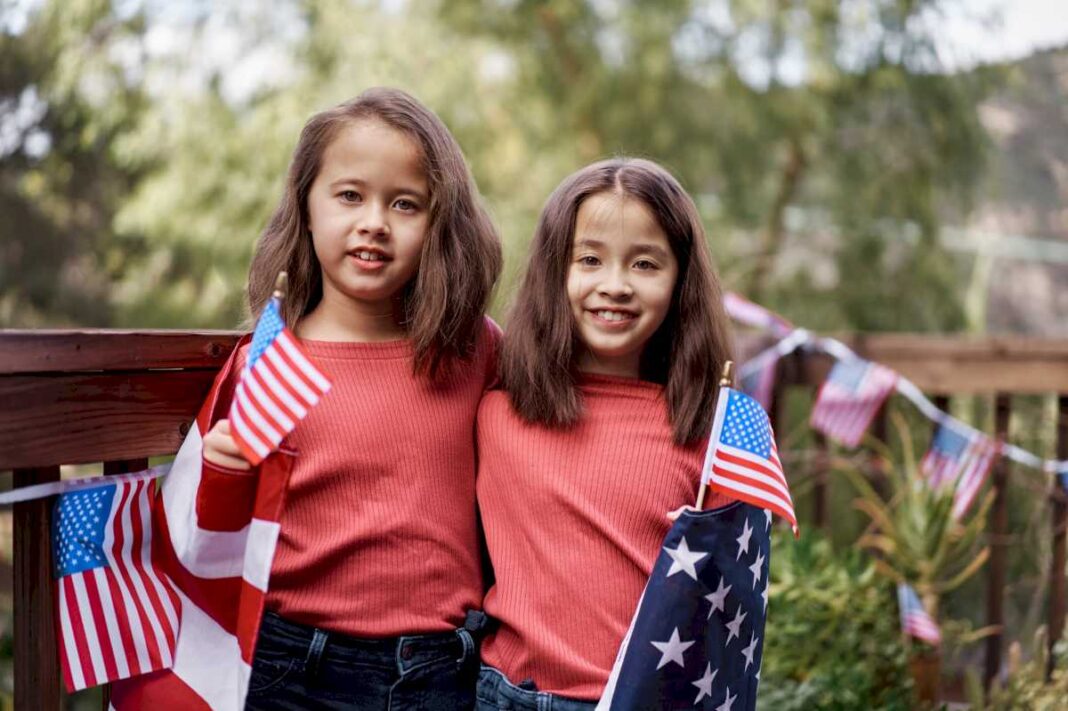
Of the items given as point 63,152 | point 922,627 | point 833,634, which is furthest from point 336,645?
point 63,152

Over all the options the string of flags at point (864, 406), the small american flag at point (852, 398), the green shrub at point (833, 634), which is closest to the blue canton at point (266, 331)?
the green shrub at point (833, 634)

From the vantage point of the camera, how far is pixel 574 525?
6.57ft

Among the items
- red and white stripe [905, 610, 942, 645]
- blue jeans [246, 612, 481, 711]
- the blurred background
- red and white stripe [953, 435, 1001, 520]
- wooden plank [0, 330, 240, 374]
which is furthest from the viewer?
the blurred background

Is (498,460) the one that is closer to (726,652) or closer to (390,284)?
(390,284)

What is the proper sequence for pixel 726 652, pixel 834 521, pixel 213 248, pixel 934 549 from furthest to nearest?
pixel 213 248, pixel 834 521, pixel 934 549, pixel 726 652

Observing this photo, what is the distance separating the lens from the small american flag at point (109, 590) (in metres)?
1.80

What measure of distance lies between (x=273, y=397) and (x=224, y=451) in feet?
0.48

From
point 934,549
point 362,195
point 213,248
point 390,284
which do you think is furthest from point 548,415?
point 213,248

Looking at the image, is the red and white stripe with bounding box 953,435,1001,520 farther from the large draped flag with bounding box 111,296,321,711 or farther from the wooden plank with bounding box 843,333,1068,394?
the large draped flag with bounding box 111,296,321,711

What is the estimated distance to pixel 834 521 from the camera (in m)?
6.18

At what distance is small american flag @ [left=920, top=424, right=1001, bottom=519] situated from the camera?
3818 millimetres

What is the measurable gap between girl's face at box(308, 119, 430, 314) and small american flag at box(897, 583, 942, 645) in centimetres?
226

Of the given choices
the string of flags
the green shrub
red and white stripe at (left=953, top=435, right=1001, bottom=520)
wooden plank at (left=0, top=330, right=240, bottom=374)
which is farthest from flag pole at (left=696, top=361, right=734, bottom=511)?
red and white stripe at (left=953, top=435, right=1001, bottom=520)

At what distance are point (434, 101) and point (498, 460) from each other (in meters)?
4.81
